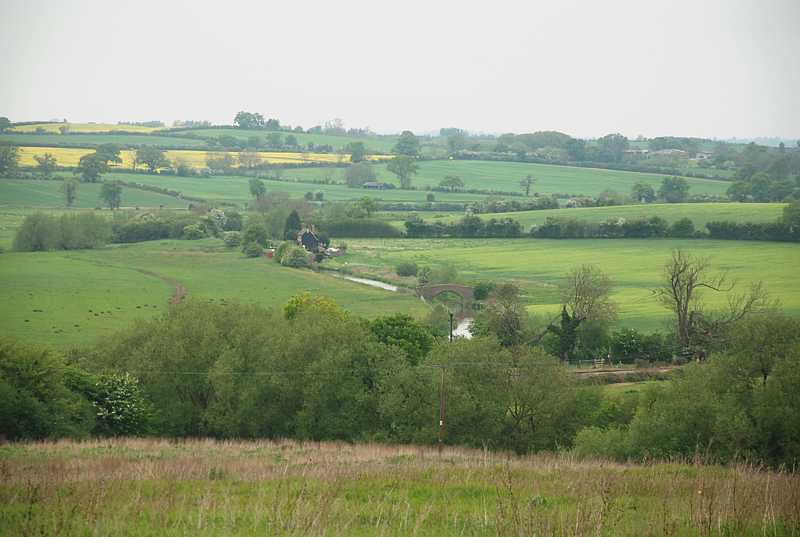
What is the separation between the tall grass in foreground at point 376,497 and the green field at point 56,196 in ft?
220

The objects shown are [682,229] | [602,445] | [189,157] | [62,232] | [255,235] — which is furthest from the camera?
[189,157]

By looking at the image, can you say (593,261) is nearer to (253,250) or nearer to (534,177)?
(253,250)

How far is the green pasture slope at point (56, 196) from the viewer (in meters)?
79.4

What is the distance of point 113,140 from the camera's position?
133 metres

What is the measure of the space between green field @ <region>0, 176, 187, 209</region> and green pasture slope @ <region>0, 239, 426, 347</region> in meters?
15.4

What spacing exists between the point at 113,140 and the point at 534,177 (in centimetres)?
6304

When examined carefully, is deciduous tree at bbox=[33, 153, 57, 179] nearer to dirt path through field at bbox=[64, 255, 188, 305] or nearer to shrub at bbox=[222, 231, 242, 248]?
shrub at bbox=[222, 231, 242, 248]

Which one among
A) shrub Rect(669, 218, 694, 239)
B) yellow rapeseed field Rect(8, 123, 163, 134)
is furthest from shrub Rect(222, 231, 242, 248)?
yellow rapeseed field Rect(8, 123, 163, 134)

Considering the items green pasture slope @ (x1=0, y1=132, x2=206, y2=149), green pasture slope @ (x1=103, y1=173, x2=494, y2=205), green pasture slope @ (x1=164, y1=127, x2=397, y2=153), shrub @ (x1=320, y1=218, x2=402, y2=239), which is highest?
green pasture slope @ (x1=164, y1=127, x2=397, y2=153)

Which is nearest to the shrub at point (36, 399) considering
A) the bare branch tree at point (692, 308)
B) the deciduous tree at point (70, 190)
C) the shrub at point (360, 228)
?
the bare branch tree at point (692, 308)

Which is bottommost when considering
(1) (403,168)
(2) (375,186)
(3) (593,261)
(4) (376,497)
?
(3) (593,261)

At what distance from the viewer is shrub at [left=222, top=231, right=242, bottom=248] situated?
7369cm

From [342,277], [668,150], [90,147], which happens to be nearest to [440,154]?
[668,150]

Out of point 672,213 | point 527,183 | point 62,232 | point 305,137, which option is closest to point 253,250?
point 62,232
